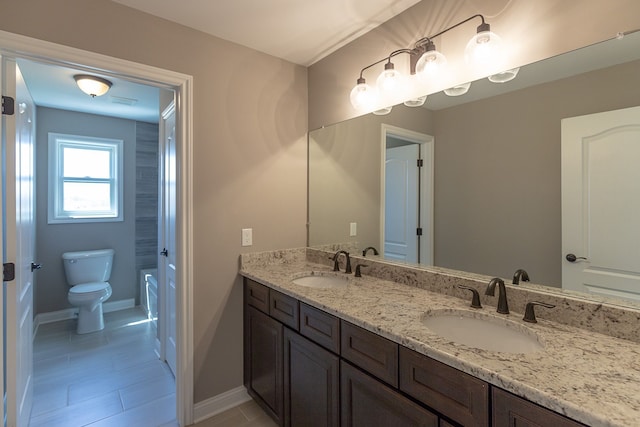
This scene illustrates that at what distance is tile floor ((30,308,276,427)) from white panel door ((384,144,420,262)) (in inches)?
52.8

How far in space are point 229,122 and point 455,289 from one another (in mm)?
1684

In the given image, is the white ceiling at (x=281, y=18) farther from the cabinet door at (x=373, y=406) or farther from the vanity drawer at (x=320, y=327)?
the cabinet door at (x=373, y=406)

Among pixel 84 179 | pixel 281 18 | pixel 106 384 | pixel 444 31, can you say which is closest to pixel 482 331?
pixel 444 31

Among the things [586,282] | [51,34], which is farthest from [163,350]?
[586,282]

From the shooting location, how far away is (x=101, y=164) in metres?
3.79

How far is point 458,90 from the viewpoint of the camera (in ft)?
4.96

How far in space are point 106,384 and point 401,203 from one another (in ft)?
8.23

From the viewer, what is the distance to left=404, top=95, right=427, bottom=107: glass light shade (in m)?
1.66

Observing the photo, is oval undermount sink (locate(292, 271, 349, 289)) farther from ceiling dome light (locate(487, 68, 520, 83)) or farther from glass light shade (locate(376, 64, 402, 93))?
ceiling dome light (locate(487, 68, 520, 83))

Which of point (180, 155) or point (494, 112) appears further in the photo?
point (180, 155)

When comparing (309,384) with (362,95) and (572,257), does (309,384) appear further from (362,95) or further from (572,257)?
(362,95)

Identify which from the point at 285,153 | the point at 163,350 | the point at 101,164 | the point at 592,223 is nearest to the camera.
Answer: the point at 592,223

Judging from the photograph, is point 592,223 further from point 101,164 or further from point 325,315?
point 101,164

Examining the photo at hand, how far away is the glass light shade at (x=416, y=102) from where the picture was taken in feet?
5.45
